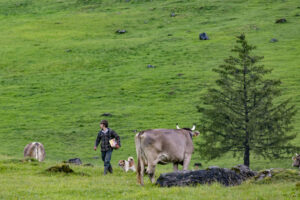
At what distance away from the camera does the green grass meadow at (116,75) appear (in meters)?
19.7

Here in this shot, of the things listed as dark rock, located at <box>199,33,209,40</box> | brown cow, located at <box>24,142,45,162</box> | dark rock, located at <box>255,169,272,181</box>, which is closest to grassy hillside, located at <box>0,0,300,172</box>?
dark rock, located at <box>199,33,209,40</box>

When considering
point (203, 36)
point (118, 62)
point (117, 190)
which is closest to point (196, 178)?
point (117, 190)

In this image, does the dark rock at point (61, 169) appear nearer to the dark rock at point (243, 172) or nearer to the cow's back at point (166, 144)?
the cow's back at point (166, 144)

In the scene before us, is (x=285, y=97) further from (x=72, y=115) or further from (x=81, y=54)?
(x=81, y=54)

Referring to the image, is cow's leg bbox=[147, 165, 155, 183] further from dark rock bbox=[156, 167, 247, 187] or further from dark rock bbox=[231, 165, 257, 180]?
dark rock bbox=[231, 165, 257, 180]

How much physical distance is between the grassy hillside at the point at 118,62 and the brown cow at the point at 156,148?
21844 millimetres

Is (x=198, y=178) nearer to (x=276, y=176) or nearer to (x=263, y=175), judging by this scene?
(x=263, y=175)

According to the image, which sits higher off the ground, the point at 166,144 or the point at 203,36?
the point at 203,36

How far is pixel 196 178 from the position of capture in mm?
17875

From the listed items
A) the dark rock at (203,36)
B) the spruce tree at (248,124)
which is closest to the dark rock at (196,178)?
the spruce tree at (248,124)

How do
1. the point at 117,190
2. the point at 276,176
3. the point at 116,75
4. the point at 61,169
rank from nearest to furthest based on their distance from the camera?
1. the point at 117,190
2. the point at 276,176
3. the point at 61,169
4. the point at 116,75

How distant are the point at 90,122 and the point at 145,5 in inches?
2729

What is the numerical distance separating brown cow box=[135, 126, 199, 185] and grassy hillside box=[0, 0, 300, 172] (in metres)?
21.8

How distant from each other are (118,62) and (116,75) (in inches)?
279
